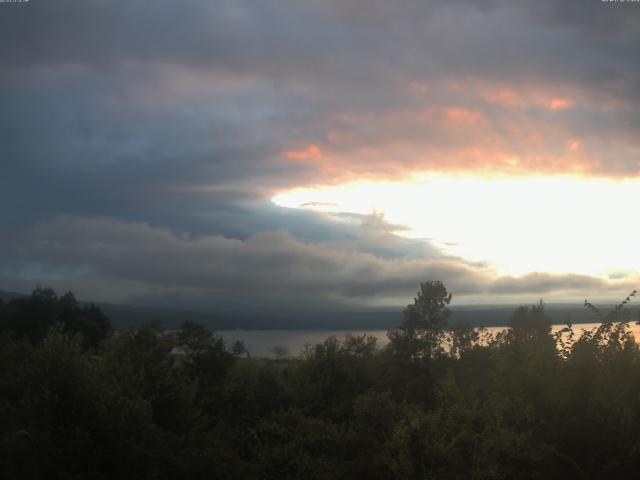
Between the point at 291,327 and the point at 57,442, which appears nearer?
the point at 57,442

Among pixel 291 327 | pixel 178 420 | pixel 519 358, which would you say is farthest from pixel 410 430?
pixel 291 327

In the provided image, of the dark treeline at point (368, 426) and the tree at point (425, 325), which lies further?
the tree at point (425, 325)

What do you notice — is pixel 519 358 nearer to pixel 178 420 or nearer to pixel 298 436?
pixel 298 436

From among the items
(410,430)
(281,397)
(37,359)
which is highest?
(37,359)

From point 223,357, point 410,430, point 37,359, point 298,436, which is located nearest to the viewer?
point 410,430

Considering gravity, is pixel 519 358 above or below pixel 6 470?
above

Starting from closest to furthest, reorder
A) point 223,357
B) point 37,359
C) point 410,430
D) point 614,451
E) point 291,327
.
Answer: point 614,451 → point 410,430 → point 37,359 → point 223,357 → point 291,327

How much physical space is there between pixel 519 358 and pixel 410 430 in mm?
4496

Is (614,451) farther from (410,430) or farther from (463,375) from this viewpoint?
(463,375)

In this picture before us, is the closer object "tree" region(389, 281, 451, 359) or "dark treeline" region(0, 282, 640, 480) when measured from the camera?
"dark treeline" region(0, 282, 640, 480)

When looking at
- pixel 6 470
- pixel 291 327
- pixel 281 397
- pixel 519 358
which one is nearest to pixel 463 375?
pixel 281 397

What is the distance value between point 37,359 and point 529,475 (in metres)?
15.0

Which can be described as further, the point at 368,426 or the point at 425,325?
the point at 425,325

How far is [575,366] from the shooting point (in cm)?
1647
